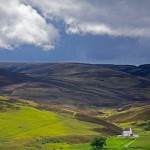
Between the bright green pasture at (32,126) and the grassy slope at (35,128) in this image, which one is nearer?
the grassy slope at (35,128)

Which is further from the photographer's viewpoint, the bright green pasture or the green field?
the bright green pasture

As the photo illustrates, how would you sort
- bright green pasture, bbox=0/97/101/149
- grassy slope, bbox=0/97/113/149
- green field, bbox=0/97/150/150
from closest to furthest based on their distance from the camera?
green field, bbox=0/97/150/150 → grassy slope, bbox=0/97/113/149 → bright green pasture, bbox=0/97/101/149

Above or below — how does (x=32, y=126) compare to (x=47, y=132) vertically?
above

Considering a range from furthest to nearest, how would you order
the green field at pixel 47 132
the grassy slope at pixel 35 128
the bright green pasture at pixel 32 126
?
the bright green pasture at pixel 32 126 < the grassy slope at pixel 35 128 < the green field at pixel 47 132

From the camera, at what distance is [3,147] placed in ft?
385

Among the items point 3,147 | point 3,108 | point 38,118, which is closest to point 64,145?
point 3,147

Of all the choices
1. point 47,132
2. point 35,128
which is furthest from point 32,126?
point 47,132

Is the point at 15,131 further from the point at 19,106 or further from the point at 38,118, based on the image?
the point at 19,106

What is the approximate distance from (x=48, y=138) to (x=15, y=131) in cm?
1479

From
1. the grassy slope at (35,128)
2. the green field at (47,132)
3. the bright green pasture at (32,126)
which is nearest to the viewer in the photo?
the green field at (47,132)

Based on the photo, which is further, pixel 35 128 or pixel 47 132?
pixel 35 128

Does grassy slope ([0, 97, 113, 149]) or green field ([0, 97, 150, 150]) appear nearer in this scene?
green field ([0, 97, 150, 150])

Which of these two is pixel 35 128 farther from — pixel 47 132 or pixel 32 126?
pixel 47 132

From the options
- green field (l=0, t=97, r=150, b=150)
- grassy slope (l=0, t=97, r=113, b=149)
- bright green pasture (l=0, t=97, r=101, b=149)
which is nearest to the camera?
green field (l=0, t=97, r=150, b=150)
